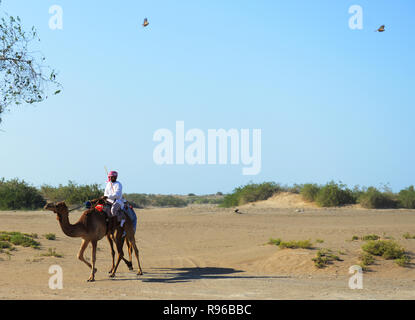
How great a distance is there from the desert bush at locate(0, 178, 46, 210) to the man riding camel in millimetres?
25430

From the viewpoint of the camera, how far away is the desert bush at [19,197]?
39.1m

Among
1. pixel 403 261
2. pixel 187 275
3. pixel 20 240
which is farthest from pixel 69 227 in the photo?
pixel 403 261

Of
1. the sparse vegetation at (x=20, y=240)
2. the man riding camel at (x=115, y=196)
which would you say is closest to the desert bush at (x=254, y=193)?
the sparse vegetation at (x=20, y=240)

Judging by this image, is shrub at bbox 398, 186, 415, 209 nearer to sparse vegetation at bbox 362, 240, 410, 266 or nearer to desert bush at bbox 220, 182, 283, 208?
desert bush at bbox 220, 182, 283, 208

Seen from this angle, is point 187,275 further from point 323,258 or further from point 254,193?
point 254,193

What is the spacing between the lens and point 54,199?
43.1 meters

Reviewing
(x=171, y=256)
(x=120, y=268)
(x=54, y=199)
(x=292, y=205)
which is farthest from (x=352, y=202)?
(x=120, y=268)

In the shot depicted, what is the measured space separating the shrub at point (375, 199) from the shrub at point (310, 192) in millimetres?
3729

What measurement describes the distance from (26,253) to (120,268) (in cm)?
418

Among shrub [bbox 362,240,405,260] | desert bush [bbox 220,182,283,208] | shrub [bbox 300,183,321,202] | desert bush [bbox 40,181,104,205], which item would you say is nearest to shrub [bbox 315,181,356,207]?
shrub [bbox 300,183,321,202]

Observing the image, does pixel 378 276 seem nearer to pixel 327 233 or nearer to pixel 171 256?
pixel 171 256

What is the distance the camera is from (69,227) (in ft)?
48.2

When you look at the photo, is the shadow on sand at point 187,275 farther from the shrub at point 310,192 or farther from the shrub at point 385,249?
the shrub at point 310,192
